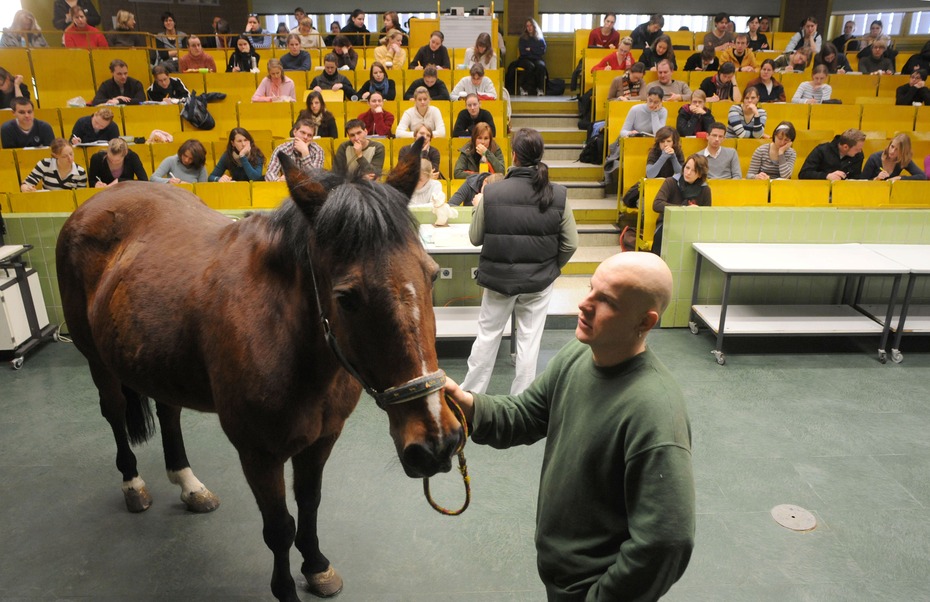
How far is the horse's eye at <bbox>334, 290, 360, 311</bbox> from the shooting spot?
62.8 inches

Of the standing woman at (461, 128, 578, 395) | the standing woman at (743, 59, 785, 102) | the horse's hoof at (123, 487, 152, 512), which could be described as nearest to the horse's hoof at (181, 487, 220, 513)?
the horse's hoof at (123, 487, 152, 512)

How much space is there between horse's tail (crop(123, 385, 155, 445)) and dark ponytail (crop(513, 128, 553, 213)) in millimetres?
2367

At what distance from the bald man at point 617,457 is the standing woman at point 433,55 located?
8.33m

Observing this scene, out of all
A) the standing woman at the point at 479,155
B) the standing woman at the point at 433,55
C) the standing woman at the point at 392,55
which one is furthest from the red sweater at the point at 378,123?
the standing woman at the point at 392,55

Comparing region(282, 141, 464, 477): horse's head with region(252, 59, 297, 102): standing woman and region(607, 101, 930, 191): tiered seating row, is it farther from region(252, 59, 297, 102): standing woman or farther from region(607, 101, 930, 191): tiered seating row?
region(252, 59, 297, 102): standing woman

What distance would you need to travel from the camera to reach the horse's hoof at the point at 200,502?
322cm

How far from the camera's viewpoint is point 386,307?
157 centimetres

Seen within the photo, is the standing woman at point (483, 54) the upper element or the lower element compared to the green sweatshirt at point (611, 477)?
upper

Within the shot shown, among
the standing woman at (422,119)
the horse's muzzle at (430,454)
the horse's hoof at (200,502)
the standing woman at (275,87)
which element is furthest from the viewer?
the standing woman at (275,87)

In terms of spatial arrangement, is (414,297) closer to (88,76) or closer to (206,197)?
(206,197)

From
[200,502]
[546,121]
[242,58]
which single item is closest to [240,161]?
[200,502]

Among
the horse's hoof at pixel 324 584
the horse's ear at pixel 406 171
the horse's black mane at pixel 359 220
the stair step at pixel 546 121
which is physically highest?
the horse's ear at pixel 406 171

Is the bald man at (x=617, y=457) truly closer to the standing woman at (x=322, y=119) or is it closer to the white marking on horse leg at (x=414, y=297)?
the white marking on horse leg at (x=414, y=297)

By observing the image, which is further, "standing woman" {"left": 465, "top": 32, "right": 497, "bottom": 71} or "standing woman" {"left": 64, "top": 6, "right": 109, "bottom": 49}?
"standing woman" {"left": 64, "top": 6, "right": 109, "bottom": 49}
